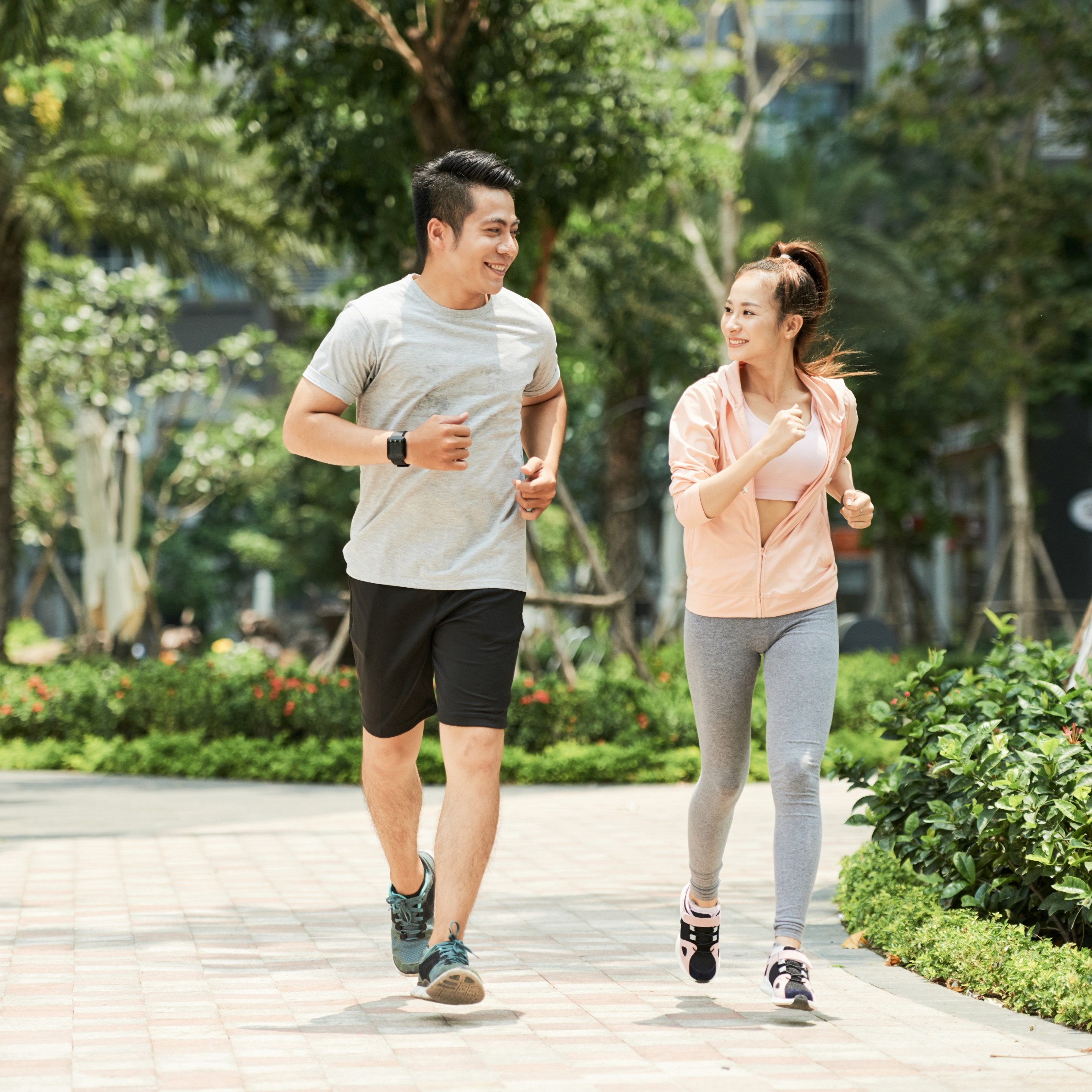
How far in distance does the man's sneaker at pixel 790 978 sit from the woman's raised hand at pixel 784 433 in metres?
1.21

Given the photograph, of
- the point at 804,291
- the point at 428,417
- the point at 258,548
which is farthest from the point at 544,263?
the point at 258,548

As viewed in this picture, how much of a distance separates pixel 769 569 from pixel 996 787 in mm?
988

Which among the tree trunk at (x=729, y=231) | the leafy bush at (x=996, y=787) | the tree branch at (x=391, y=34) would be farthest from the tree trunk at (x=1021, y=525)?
the leafy bush at (x=996, y=787)

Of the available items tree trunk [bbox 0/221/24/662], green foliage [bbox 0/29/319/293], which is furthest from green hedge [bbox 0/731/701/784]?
green foliage [bbox 0/29/319/293]

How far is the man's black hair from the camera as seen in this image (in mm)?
4121

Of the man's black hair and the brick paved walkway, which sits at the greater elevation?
the man's black hair

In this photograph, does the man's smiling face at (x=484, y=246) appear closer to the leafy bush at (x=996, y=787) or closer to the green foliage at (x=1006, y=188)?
the leafy bush at (x=996, y=787)

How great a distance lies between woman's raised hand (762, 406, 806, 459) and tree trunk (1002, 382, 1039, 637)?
63.7 feet

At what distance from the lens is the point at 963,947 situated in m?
4.40

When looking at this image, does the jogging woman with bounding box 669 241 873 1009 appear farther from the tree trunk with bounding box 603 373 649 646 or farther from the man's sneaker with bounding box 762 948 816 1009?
the tree trunk with bounding box 603 373 649 646

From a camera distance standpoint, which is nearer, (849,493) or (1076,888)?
(1076,888)

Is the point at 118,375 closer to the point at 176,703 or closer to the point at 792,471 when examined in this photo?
the point at 176,703

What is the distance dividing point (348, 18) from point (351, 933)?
7.94 meters

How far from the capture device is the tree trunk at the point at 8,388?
628 inches
